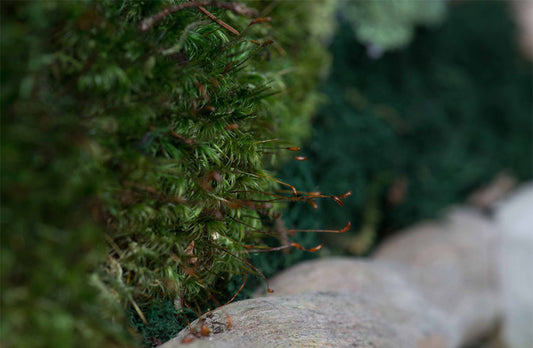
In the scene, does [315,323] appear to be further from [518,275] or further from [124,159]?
[518,275]

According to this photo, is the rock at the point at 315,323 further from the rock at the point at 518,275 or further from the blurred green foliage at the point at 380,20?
the blurred green foliage at the point at 380,20

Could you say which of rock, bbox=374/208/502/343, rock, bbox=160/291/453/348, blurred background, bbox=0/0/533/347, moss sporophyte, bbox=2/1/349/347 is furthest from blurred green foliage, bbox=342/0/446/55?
rock, bbox=160/291/453/348

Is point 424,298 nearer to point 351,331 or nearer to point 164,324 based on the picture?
point 351,331

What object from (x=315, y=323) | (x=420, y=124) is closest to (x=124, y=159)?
(x=315, y=323)

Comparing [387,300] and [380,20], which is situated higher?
[380,20]

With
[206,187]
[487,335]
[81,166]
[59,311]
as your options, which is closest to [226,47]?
[206,187]

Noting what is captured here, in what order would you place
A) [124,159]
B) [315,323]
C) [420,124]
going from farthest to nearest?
[420,124] → [315,323] → [124,159]

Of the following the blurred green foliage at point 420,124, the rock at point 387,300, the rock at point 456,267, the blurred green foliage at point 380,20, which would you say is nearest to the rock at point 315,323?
the rock at point 387,300
